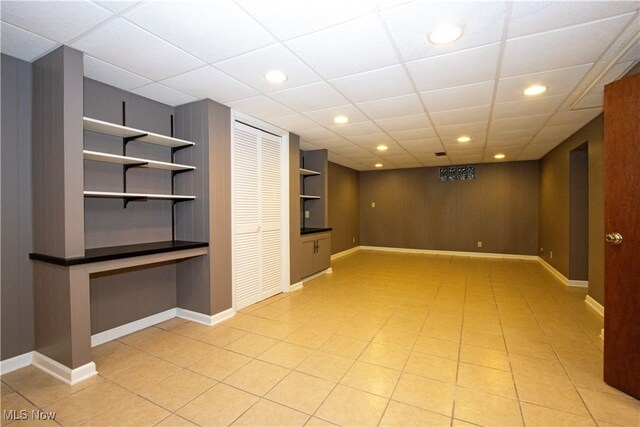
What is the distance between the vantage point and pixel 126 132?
2.86m

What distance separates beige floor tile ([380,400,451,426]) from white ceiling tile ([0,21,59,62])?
360 cm

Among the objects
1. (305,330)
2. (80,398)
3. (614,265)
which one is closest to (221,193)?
(305,330)

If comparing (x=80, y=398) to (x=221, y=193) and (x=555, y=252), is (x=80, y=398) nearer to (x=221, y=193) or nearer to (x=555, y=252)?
(x=221, y=193)

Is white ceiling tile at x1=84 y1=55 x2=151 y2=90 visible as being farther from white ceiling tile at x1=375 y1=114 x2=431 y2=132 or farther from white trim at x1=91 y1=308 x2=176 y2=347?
white ceiling tile at x1=375 y1=114 x2=431 y2=132

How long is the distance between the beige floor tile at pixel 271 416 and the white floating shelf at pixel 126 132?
8.58 ft

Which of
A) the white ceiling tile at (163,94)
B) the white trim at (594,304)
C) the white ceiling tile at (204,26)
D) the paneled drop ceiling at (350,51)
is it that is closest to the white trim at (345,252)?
the paneled drop ceiling at (350,51)

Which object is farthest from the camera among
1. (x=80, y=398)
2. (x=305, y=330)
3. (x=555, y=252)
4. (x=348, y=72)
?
(x=555, y=252)

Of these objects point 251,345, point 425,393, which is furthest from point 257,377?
point 425,393

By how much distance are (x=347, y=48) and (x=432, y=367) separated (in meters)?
2.69

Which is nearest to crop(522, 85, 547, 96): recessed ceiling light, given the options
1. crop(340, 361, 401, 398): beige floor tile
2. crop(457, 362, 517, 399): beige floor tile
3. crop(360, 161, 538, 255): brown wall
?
crop(457, 362, 517, 399): beige floor tile

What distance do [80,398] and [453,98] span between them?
430cm

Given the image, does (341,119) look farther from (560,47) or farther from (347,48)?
(560,47)

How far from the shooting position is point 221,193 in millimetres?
3447

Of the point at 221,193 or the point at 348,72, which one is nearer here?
the point at 348,72
